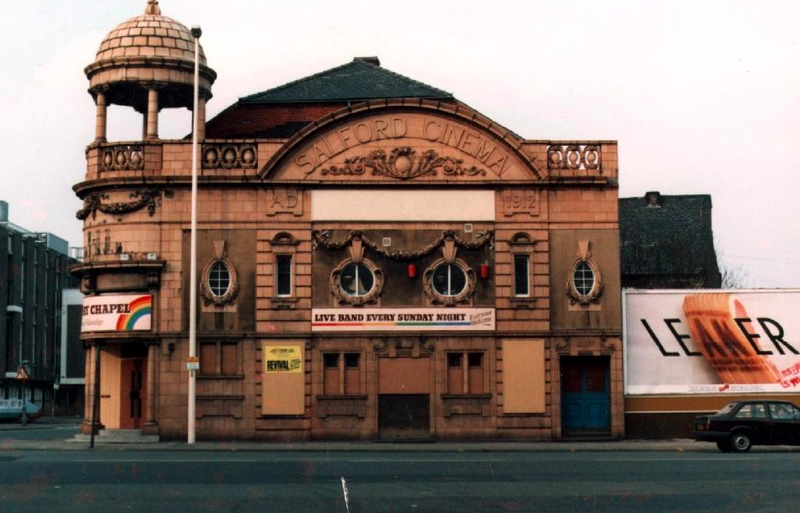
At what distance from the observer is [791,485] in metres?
22.8

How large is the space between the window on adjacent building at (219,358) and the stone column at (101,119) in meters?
8.60

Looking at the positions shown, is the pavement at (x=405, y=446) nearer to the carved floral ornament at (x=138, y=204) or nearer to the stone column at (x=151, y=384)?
the stone column at (x=151, y=384)

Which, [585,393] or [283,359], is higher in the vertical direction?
[283,359]

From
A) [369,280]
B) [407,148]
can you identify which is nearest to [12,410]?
[369,280]

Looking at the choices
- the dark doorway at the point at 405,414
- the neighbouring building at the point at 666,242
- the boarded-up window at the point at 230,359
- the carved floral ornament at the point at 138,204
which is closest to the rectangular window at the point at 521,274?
the dark doorway at the point at 405,414

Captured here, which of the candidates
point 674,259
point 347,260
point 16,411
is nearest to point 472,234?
point 347,260

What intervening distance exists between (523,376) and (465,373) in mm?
1936

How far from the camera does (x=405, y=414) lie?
134 ft

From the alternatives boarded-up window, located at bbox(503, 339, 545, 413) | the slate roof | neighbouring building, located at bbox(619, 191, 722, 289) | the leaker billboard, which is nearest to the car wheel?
the leaker billboard

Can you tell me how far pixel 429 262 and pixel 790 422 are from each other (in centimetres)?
1287

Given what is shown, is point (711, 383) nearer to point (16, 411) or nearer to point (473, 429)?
point (473, 429)

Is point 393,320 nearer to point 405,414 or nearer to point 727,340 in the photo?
point 405,414

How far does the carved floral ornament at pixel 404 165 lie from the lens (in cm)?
4128

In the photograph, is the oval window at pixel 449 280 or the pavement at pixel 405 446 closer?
the pavement at pixel 405 446
